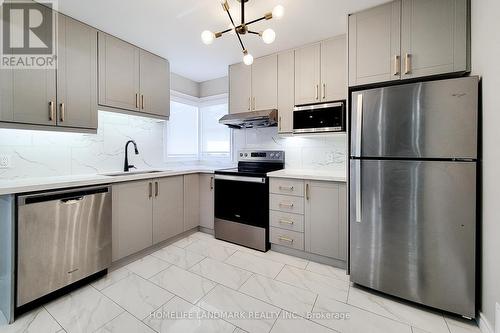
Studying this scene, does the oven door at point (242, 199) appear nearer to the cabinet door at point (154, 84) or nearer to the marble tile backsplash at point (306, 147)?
the marble tile backsplash at point (306, 147)

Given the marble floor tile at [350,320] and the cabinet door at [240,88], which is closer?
the marble floor tile at [350,320]

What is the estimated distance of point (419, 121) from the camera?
5.34ft

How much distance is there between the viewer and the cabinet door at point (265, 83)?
2811 mm

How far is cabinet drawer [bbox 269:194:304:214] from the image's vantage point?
243cm

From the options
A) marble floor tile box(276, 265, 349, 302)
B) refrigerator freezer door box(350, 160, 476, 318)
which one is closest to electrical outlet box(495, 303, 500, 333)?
refrigerator freezer door box(350, 160, 476, 318)

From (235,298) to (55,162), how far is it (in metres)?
2.19

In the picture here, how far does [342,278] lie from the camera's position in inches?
81.9

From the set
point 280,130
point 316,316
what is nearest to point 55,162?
point 280,130

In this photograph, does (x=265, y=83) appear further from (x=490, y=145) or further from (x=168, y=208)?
(x=490, y=145)

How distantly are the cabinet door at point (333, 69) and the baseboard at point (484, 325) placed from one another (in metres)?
2.05

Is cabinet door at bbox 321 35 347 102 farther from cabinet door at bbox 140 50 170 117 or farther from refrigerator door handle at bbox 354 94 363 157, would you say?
cabinet door at bbox 140 50 170 117

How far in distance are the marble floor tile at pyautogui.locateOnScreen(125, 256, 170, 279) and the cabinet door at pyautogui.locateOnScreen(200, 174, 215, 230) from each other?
869 millimetres

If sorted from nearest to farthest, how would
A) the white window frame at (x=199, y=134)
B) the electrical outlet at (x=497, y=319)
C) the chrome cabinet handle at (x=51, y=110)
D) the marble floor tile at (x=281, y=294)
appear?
the electrical outlet at (x=497, y=319) → the marble floor tile at (x=281, y=294) → the chrome cabinet handle at (x=51, y=110) → the white window frame at (x=199, y=134)

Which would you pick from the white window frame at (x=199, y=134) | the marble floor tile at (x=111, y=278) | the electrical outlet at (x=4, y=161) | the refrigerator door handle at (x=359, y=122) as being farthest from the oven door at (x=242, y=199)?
the electrical outlet at (x=4, y=161)
